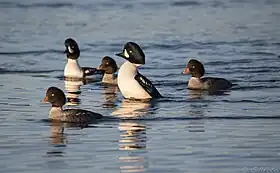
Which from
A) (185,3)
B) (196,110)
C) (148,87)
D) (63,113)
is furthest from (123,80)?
(185,3)

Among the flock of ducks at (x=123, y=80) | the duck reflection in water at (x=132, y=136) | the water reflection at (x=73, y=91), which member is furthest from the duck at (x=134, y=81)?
the water reflection at (x=73, y=91)

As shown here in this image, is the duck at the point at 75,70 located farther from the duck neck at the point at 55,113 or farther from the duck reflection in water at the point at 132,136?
the duck neck at the point at 55,113

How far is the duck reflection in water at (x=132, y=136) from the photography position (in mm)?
12688

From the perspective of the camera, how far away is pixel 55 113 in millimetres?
16375

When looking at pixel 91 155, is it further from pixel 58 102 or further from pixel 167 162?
pixel 58 102

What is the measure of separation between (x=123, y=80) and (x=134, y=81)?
211mm

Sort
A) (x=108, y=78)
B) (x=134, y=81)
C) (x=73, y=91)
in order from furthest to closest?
(x=108, y=78) → (x=73, y=91) → (x=134, y=81)

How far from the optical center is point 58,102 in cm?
1647

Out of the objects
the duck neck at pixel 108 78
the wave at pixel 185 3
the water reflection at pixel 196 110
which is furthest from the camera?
the wave at pixel 185 3

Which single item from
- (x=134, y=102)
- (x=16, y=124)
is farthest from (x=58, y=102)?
(x=134, y=102)

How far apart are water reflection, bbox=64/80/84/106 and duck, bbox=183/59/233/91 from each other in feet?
7.79

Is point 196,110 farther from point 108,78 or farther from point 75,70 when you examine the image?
point 75,70

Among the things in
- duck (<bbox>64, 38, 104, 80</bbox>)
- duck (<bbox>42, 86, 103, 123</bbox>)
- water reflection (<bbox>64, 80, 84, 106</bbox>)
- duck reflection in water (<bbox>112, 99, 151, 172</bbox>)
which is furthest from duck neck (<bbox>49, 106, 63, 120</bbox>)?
duck (<bbox>64, 38, 104, 80</bbox>)

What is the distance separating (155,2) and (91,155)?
3029 cm
